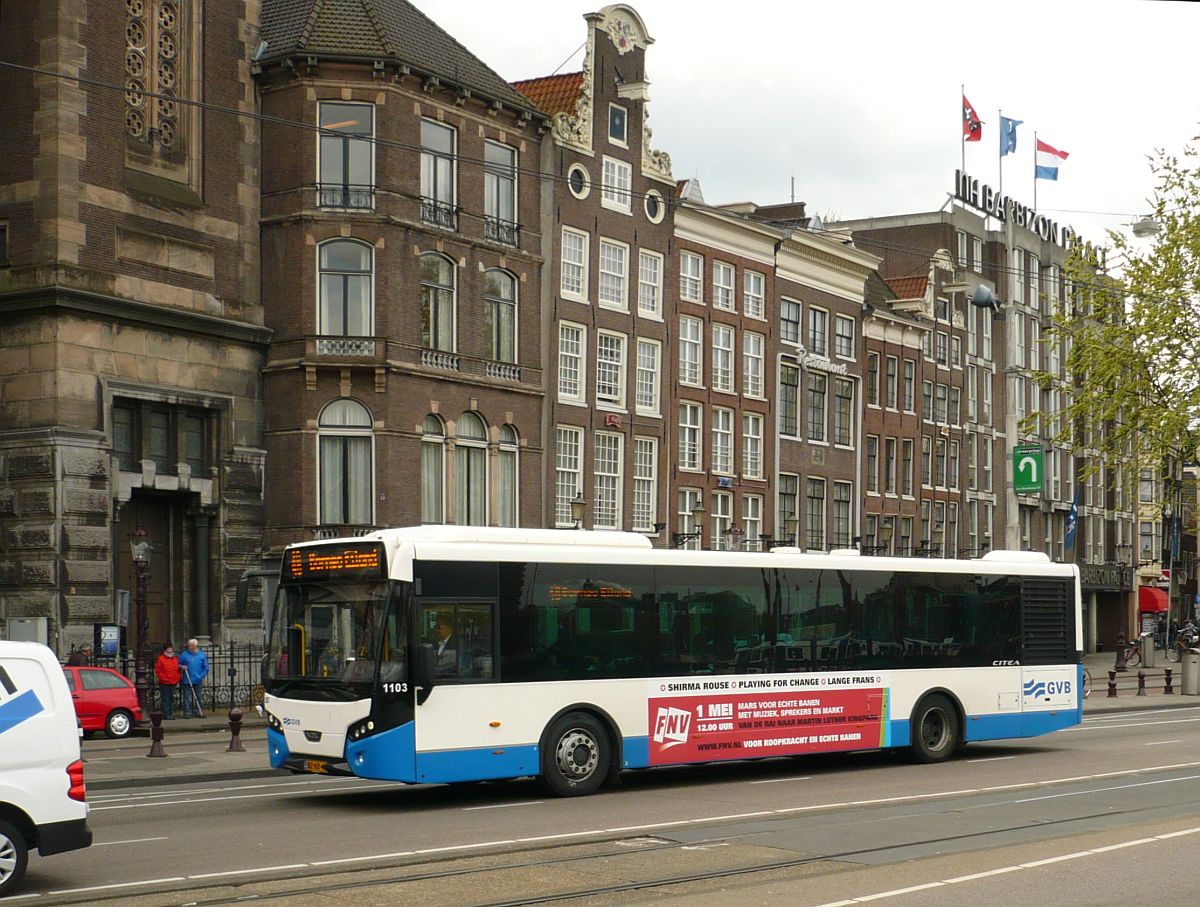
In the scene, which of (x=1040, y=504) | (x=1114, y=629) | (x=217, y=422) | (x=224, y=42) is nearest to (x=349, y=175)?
(x=224, y=42)

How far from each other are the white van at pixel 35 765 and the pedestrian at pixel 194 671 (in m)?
21.6

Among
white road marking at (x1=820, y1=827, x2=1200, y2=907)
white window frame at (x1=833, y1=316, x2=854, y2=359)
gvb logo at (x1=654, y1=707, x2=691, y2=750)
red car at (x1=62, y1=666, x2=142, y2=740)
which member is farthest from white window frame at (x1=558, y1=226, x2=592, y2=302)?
white road marking at (x1=820, y1=827, x2=1200, y2=907)

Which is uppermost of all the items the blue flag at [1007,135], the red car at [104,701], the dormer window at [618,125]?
the blue flag at [1007,135]

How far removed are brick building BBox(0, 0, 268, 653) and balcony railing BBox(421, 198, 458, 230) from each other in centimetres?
421

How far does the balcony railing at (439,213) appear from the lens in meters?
41.8

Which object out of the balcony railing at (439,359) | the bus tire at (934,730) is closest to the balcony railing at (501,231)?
the balcony railing at (439,359)

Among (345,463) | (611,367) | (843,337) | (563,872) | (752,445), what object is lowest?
(563,872)

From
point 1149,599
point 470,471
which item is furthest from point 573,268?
point 1149,599

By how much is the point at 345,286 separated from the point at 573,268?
836cm

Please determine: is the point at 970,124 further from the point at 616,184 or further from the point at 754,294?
the point at 616,184

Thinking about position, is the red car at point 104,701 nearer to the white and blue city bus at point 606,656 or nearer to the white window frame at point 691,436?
the white and blue city bus at point 606,656

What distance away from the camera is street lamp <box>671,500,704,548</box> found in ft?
163

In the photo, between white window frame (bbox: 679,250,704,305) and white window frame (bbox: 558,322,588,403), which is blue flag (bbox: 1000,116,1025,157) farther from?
white window frame (bbox: 558,322,588,403)

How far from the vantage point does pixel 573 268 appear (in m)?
46.7
